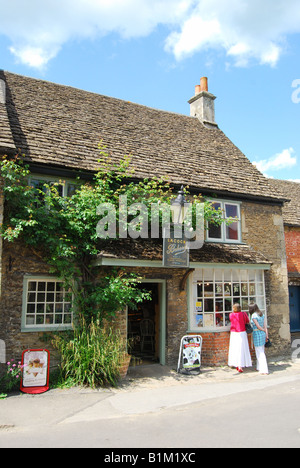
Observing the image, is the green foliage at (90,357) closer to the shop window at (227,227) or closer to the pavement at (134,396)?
the pavement at (134,396)

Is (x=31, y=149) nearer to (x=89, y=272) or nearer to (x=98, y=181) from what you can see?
(x=98, y=181)

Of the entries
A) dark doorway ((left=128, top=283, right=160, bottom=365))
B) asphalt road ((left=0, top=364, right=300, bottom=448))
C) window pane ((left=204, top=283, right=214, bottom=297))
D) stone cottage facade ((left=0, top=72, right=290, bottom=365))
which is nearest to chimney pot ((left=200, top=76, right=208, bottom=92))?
stone cottage facade ((left=0, top=72, right=290, bottom=365))

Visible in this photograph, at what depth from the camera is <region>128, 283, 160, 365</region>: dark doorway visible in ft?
35.1

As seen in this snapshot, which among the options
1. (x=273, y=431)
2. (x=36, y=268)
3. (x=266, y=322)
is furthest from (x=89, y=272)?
(x=266, y=322)

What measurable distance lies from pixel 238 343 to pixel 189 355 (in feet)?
4.55

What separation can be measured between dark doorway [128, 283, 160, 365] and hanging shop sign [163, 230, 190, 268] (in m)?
2.06

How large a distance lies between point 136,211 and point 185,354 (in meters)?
3.75

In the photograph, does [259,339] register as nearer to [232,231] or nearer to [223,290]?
[223,290]

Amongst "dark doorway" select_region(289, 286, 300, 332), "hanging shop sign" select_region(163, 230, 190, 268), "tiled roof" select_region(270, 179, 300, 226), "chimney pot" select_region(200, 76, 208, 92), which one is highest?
"chimney pot" select_region(200, 76, 208, 92)

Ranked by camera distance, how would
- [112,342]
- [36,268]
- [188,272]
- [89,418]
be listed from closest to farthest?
[89,418]
[112,342]
[36,268]
[188,272]

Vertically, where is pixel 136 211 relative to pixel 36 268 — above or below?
above

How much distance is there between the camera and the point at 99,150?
1023 centimetres

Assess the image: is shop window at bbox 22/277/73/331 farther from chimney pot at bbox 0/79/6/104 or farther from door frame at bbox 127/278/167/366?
chimney pot at bbox 0/79/6/104
